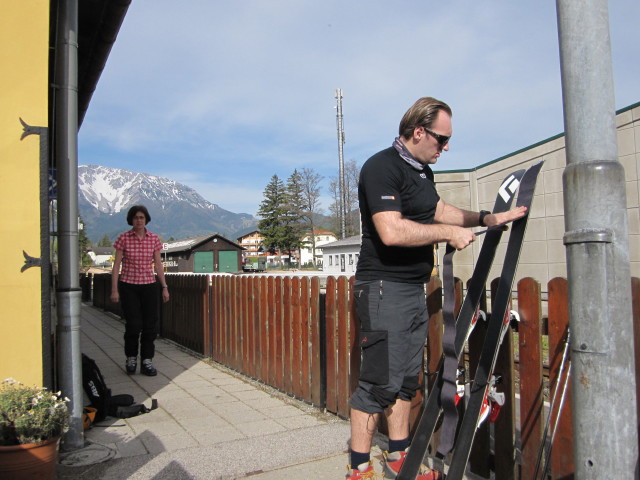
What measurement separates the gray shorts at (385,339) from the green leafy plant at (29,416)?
1.60m

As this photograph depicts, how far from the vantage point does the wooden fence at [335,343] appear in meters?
2.84

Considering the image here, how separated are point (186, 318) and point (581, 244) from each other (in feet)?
24.3

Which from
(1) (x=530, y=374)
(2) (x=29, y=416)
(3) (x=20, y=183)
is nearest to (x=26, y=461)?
(2) (x=29, y=416)

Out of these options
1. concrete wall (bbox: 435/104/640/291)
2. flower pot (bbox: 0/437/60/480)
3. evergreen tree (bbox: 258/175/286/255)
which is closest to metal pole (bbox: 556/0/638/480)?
flower pot (bbox: 0/437/60/480)

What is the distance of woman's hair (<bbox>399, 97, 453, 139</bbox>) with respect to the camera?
275 cm

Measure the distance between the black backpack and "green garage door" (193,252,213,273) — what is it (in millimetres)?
67614

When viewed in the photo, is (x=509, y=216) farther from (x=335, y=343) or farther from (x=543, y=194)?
(x=543, y=194)

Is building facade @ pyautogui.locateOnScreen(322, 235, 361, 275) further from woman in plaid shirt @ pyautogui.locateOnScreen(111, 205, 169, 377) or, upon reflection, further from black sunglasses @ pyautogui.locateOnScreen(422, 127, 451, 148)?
black sunglasses @ pyautogui.locateOnScreen(422, 127, 451, 148)

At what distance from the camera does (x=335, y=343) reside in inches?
176

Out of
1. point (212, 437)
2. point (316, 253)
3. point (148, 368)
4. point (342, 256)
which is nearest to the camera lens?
point (212, 437)

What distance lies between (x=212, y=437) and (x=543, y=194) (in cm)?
810

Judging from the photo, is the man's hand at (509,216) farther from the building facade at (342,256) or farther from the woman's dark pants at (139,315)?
the building facade at (342,256)

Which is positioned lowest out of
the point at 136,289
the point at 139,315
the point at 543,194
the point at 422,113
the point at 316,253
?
the point at 139,315

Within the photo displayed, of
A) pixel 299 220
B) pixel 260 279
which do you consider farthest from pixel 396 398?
pixel 299 220
